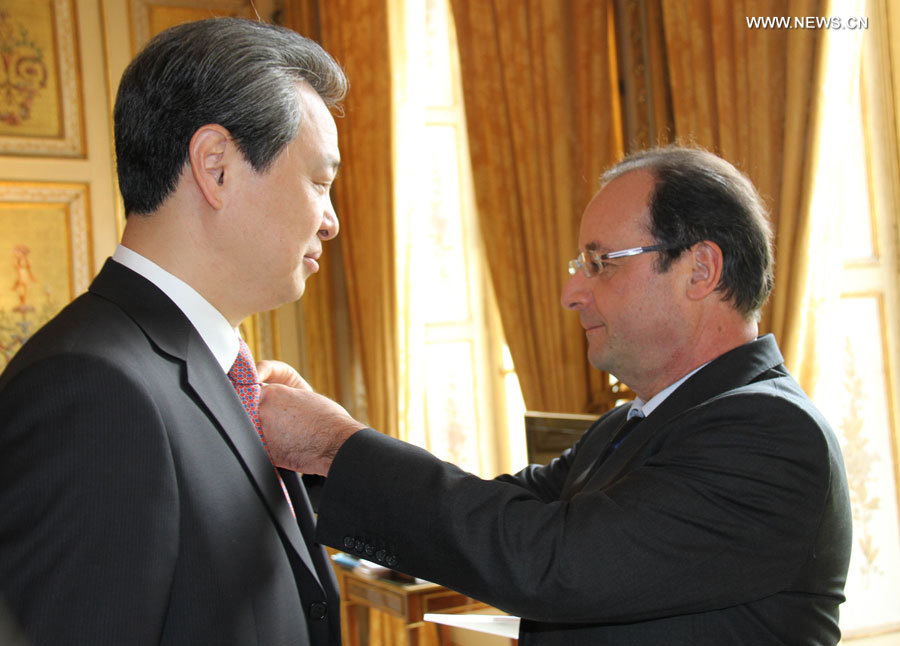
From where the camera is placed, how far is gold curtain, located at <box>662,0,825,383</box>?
2543 millimetres

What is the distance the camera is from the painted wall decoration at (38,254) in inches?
189

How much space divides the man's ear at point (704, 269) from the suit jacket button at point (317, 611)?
0.94 metres

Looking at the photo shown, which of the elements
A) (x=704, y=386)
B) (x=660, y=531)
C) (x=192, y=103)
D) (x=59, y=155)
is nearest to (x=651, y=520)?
(x=660, y=531)

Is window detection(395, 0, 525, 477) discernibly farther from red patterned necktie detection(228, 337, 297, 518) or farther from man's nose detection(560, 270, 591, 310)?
red patterned necktie detection(228, 337, 297, 518)

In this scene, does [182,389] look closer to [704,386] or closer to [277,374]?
[277,374]

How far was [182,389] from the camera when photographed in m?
1.14

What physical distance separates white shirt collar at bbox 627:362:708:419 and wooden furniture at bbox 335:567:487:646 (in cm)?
183

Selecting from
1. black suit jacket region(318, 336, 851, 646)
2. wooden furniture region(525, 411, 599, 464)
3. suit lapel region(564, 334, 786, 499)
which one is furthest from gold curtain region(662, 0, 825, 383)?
black suit jacket region(318, 336, 851, 646)

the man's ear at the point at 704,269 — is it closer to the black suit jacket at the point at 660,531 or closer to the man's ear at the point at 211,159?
the black suit jacket at the point at 660,531

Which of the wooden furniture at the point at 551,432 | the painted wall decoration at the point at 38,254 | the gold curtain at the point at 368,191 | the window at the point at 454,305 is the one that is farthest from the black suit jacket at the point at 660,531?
the painted wall decoration at the point at 38,254

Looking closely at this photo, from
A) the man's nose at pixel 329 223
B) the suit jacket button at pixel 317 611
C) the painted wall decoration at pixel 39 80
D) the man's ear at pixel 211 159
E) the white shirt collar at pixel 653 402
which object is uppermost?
the painted wall decoration at pixel 39 80

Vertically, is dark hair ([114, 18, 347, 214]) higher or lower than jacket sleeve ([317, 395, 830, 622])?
higher

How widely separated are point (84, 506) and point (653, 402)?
3.90ft

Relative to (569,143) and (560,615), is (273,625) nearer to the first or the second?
(560,615)
